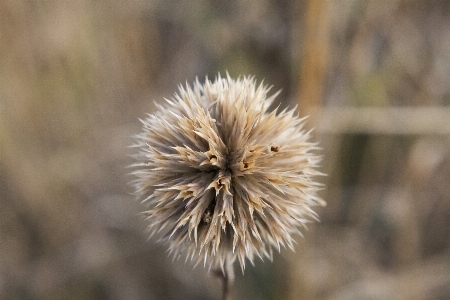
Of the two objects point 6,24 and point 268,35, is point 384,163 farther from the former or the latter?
point 6,24

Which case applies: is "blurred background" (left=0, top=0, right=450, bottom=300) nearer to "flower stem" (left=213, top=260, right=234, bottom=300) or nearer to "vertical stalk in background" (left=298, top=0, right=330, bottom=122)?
"vertical stalk in background" (left=298, top=0, right=330, bottom=122)

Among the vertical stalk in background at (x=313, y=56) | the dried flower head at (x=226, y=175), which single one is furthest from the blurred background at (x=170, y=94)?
the dried flower head at (x=226, y=175)

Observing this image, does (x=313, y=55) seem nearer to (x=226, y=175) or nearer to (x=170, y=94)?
(x=226, y=175)

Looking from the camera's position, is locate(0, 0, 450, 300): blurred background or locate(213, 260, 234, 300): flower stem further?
locate(0, 0, 450, 300): blurred background

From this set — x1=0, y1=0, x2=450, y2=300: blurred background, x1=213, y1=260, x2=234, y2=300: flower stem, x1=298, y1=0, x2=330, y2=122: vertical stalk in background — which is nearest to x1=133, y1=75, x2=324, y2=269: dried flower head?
x1=213, y1=260, x2=234, y2=300: flower stem

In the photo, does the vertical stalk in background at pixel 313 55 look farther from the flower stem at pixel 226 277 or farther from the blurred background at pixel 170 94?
the flower stem at pixel 226 277

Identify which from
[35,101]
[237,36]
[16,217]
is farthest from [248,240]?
[16,217]

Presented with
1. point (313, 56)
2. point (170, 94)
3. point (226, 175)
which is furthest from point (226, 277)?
point (170, 94)
